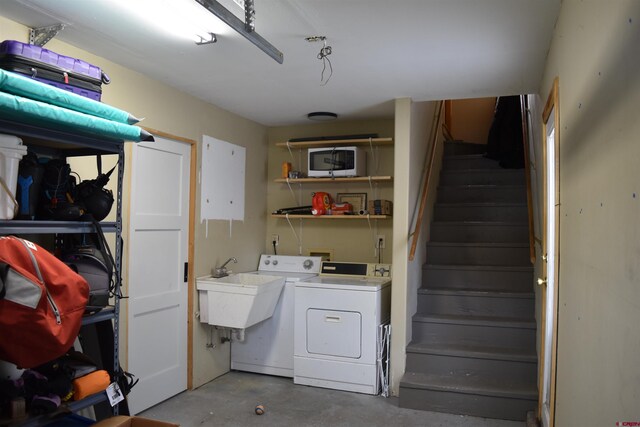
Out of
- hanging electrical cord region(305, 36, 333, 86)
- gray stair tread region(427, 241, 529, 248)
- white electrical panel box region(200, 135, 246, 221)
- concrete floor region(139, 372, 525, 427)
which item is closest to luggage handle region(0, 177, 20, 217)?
hanging electrical cord region(305, 36, 333, 86)

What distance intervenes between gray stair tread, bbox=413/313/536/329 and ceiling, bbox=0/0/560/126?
69.7 inches

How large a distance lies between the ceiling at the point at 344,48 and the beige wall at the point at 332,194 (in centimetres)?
79

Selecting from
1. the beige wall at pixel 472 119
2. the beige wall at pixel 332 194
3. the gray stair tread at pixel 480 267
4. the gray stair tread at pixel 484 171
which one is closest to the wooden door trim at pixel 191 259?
the beige wall at pixel 332 194

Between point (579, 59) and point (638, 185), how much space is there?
0.95 m

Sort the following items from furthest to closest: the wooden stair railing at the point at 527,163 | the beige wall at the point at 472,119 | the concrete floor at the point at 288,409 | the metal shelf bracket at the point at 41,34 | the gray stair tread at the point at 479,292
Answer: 1. the beige wall at the point at 472,119
2. the gray stair tread at the point at 479,292
3. the wooden stair railing at the point at 527,163
4. the concrete floor at the point at 288,409
5. the metal shelf bracket at the point at 41,34

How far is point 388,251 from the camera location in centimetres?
463

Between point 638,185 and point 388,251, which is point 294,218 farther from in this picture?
point 638,185

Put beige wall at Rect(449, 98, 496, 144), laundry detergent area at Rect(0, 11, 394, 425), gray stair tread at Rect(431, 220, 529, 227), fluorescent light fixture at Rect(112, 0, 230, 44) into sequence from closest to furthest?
fluorescent light fixture at Rect(112, 0, 230, 44)
laundry detergent area at Rect(0, 11, 394, 425)
gray stair tread at Rect(431, 220, 529, 227)
beige wall at Rect(449, 98, 496, 144)

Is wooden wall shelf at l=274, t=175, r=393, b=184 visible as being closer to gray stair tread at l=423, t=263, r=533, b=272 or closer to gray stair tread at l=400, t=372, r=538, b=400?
gray stair tread at l=423, t=263, r=533, b=272

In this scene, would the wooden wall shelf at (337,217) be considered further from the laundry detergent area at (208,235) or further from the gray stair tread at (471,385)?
the gray stair tread at (471,385)

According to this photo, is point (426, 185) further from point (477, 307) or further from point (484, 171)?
point (484, 171)

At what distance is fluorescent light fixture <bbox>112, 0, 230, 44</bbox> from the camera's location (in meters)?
2.23

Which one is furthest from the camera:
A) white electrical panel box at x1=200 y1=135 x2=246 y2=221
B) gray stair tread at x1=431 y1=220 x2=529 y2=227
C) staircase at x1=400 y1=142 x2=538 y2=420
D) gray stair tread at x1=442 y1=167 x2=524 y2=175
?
gray stair tread at x1=442 y1=167 x2=524 y2=175

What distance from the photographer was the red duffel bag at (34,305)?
1718 millimetres
